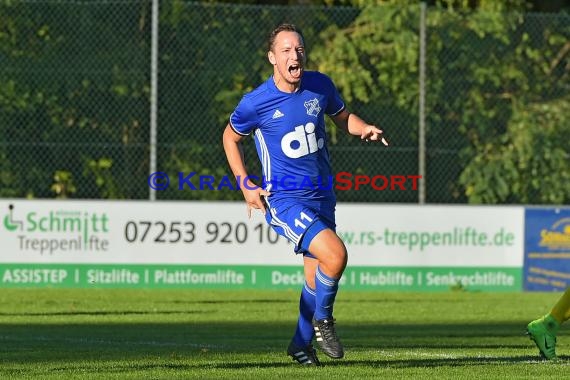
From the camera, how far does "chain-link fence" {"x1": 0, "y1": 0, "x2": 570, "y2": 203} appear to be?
19.0 metres

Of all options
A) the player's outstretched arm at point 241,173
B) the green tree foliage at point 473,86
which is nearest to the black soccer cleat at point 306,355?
the player's outstretched arm at point 241,173

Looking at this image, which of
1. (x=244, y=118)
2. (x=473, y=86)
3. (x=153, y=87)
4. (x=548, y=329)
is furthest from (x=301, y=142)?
(x=473, y=86)

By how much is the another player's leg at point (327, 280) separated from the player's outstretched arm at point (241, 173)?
417 mm

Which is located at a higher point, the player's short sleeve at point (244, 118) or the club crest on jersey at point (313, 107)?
the club crest on jersey at point (313, 107)

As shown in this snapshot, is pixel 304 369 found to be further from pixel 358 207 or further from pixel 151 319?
pixel 358 207

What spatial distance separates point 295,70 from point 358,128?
61cm

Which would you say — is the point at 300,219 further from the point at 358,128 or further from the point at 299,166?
the point at 358,128

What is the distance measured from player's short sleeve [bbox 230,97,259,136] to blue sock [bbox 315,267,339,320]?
0.98m

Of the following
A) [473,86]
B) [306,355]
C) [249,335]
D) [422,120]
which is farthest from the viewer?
[473,86]

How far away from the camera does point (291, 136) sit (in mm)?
8625

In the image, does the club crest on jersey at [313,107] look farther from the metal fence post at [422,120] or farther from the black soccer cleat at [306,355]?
the metal fence post at [422,120]

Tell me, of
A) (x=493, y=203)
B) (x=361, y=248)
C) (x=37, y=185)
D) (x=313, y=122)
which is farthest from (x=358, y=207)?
(x=313, y=122)

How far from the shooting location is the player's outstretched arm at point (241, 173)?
848cm

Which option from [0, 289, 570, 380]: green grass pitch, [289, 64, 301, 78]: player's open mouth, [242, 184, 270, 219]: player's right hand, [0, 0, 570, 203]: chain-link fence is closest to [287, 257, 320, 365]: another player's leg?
[0, 289, 570, 380]: green grass pitch
